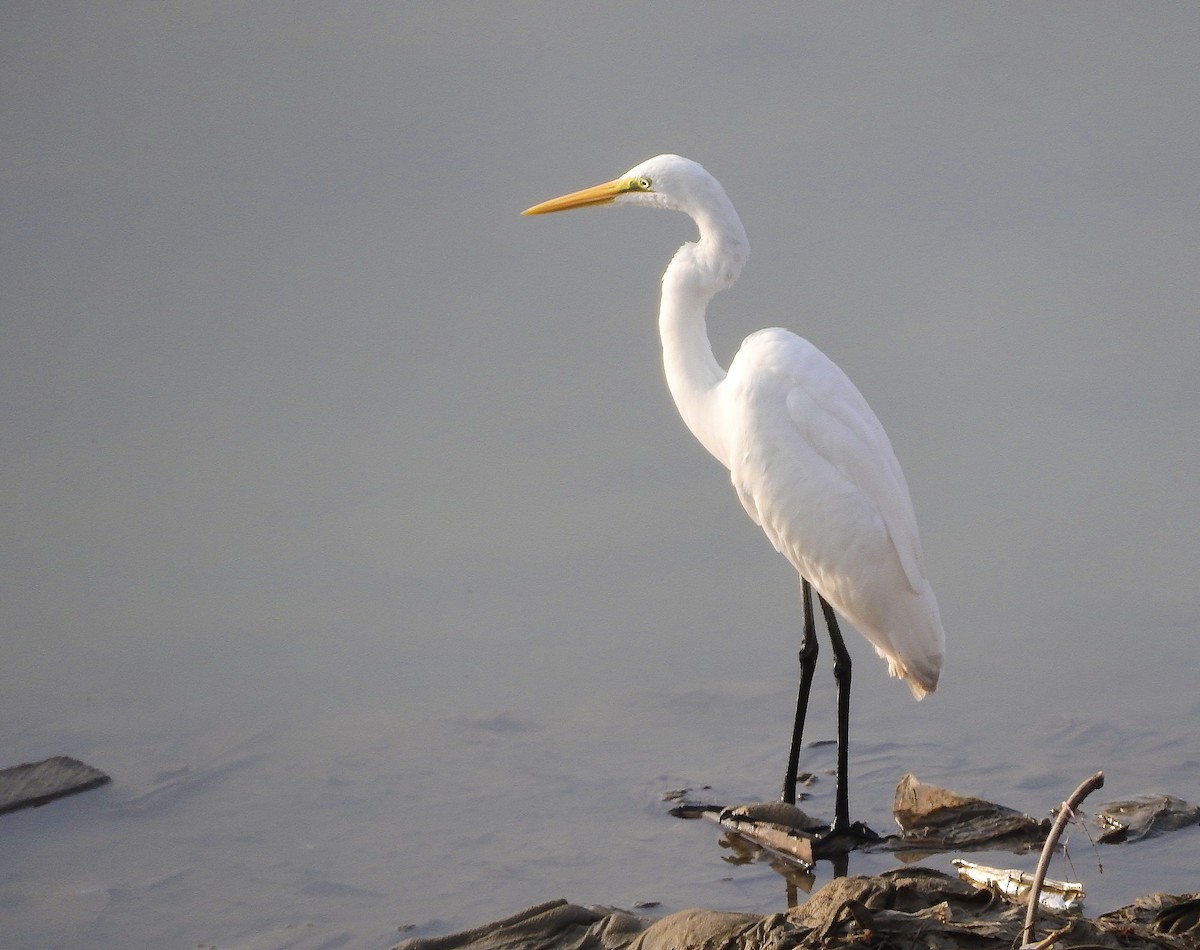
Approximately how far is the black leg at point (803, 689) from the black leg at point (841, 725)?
0.03 metres

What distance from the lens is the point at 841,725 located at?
356cm

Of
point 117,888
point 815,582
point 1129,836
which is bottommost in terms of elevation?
point 1129,836

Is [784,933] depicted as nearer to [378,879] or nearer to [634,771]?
[378,879]

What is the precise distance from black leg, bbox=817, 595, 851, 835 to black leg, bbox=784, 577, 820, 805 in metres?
0.03

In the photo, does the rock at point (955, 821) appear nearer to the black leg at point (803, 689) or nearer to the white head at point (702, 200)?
the black leg at point (803, 689)

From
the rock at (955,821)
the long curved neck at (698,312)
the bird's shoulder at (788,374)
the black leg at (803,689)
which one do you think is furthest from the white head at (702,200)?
the rock at (955,821)

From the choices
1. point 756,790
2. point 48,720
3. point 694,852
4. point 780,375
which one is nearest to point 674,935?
point 694,852

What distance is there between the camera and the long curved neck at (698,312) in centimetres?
371

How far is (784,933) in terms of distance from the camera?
94.3 inches

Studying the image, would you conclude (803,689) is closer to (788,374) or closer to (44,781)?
(788,374)

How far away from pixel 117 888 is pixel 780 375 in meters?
2.02

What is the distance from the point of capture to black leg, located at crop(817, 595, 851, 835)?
3463mm

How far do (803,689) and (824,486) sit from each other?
1.88ft

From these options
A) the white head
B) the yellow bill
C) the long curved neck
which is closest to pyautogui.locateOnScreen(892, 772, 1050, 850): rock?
the long curved neck
